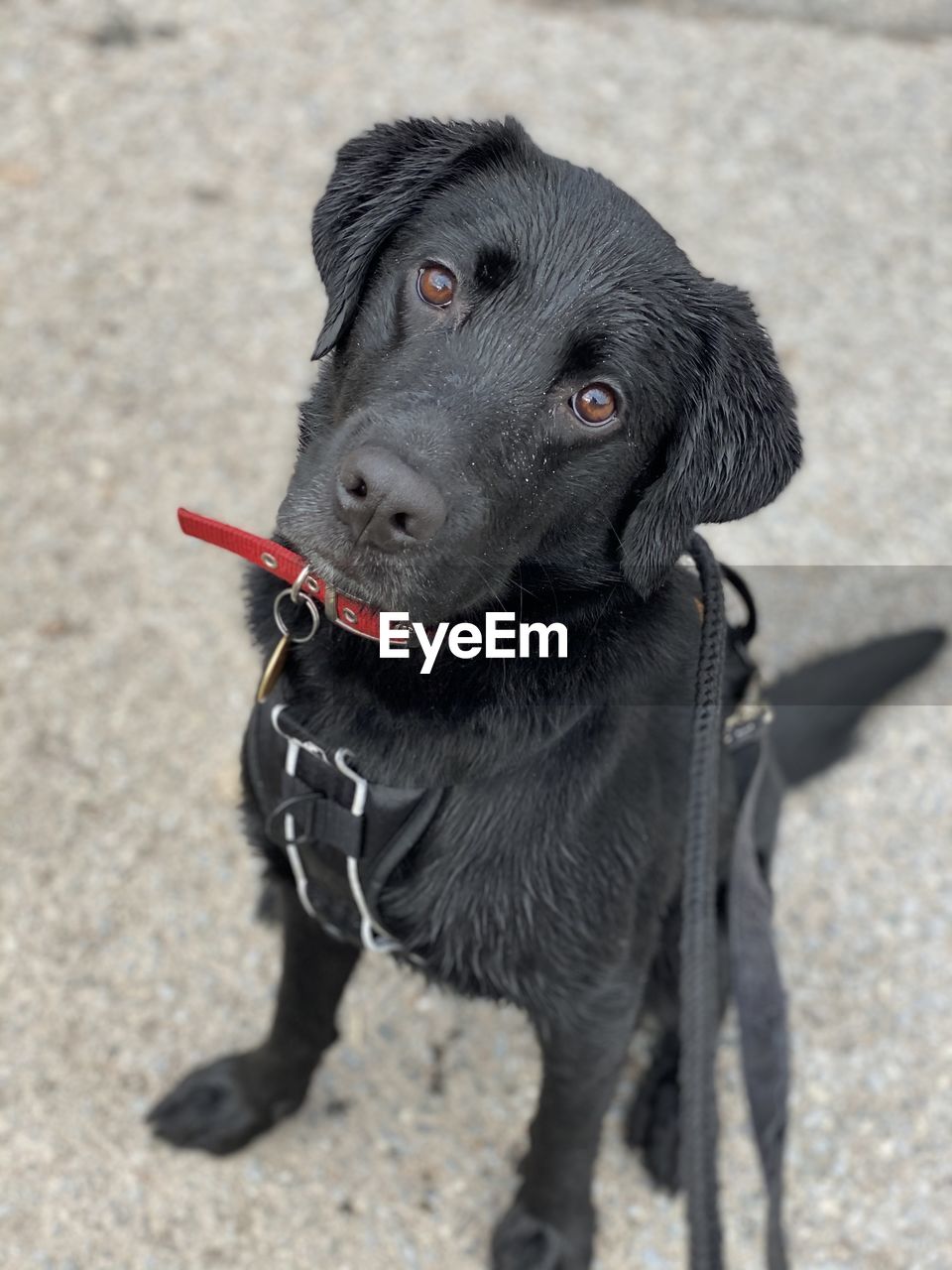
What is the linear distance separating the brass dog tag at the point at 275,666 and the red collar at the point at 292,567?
0.37 ft

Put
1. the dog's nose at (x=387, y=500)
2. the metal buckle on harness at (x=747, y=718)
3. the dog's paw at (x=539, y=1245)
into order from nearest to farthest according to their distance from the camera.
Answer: the dog's nose at (x=387, y=500), the metal buckle on harness at (x=747, y=718), the dog's paw at (x=539, y=1245)

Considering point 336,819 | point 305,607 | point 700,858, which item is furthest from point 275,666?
point 700,858

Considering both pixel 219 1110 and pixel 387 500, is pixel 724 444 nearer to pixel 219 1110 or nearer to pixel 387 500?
pixel 387 500

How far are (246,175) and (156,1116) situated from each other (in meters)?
3.36

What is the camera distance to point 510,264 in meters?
1.82

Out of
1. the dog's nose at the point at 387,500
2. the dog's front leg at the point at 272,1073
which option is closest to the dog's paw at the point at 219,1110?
the dog's front leg at the point at 272,1073

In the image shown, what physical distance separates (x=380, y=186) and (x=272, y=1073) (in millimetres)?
1677

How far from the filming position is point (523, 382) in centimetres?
178

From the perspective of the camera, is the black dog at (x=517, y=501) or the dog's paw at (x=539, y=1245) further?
the dog's paw at (x=539, y=1245)

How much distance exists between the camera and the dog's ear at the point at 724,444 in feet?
5.98

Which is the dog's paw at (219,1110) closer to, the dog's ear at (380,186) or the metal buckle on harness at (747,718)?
the metal buckle on harness at (747,718)

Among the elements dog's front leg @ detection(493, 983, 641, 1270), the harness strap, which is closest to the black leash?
dog's front leg @ detection(493, 983, 641, 1270)

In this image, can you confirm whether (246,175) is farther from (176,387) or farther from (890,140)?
(890,140)

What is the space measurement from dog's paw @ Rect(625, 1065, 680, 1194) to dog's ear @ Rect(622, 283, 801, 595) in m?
1.34
